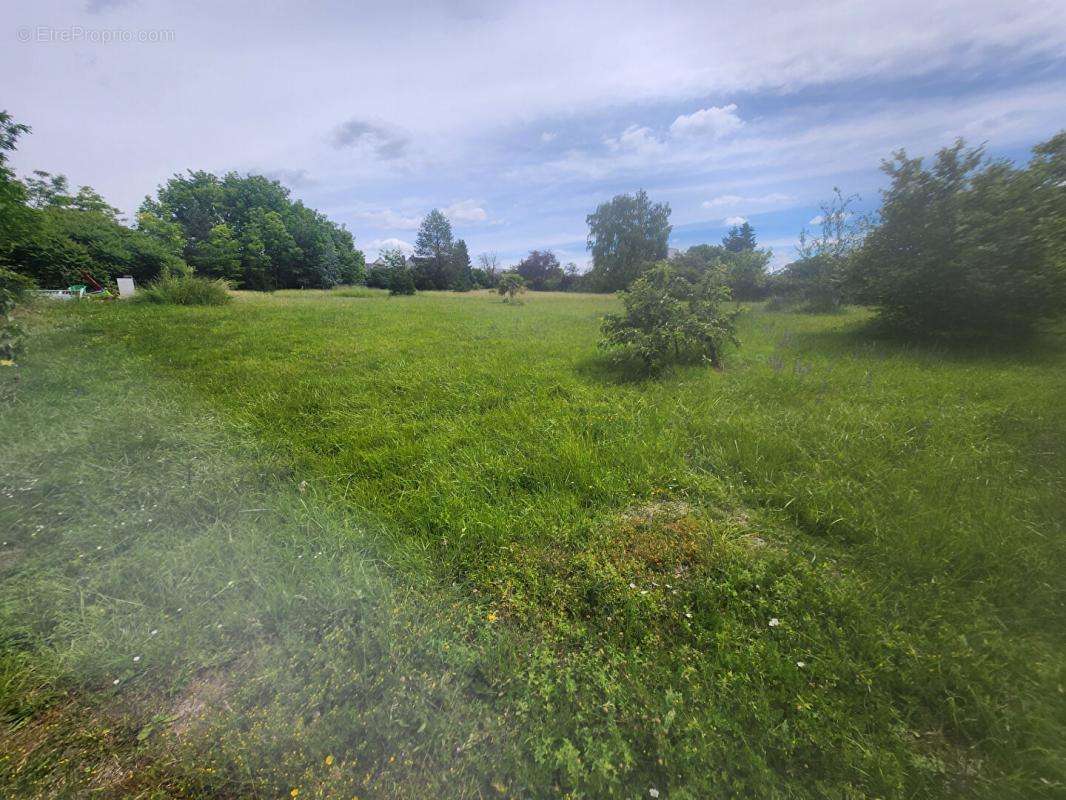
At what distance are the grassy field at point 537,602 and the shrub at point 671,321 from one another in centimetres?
217

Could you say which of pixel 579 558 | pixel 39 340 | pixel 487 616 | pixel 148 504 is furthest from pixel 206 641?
pixel 39 340

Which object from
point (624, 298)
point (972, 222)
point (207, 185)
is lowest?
point (624, 298)

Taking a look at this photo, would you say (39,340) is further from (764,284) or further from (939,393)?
(764,284)

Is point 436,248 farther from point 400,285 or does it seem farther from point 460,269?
point 400,285

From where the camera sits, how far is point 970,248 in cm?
712

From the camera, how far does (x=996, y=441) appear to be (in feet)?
12.0

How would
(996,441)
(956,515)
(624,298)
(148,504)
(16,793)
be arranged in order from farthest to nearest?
(624,298), (996,441), (148,504), (956,515), (16,793)

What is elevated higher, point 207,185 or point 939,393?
point 207,185

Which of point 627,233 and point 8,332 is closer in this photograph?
point 8,332

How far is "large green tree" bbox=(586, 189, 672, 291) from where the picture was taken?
1773 inches

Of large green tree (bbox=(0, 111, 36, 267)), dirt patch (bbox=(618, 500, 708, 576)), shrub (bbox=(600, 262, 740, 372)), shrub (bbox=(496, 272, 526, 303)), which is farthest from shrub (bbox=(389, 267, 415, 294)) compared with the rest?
dirt patch (bbox=(618, 500, 708, 576))

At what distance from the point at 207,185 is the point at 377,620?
64.2 metres

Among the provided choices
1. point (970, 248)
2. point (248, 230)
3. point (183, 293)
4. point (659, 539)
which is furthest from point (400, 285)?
point (659, 539)

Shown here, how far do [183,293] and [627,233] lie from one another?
43649 mm
